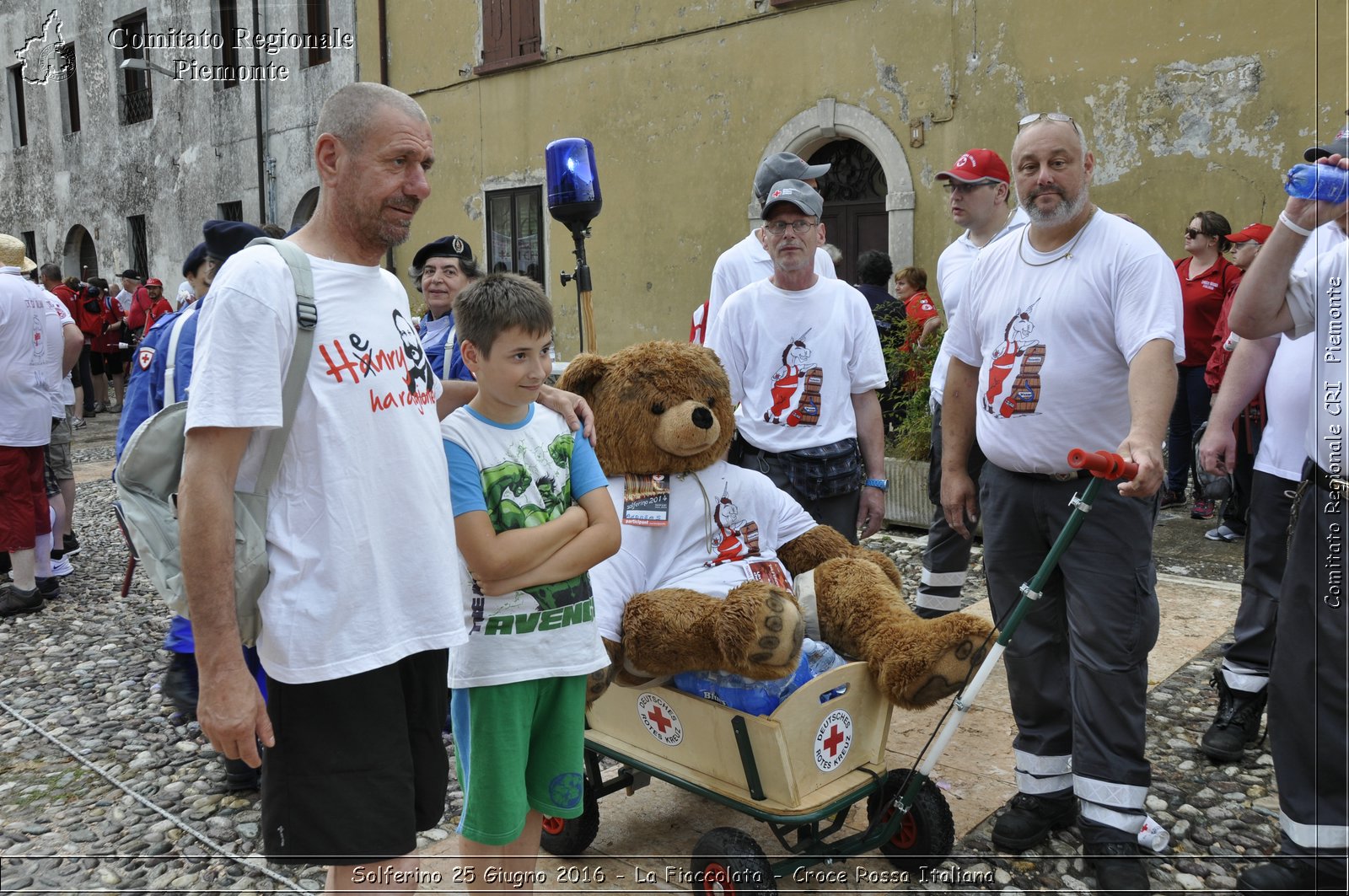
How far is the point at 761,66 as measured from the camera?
12125 millimetres

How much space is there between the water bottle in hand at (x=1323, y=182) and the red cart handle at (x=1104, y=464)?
0.73 metres

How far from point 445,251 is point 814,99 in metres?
7.74

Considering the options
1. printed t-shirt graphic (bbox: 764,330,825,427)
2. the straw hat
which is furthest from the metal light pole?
the straw hat

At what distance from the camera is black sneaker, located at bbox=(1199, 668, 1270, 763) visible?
12.5 feet

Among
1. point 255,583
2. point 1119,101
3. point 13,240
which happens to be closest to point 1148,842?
point 255,583

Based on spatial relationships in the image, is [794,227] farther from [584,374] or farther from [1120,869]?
[1120,869]

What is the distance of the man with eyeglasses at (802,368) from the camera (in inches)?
163

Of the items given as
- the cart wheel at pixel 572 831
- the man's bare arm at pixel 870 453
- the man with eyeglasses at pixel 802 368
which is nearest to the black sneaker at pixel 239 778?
the cart wheel at pixel 572 831

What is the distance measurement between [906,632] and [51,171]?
93.5 ft

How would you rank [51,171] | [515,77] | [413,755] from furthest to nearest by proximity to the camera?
[51,171], [515,77], [413,755]

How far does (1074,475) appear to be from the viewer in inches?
124

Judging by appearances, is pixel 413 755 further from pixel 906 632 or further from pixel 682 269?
pixel 682 269

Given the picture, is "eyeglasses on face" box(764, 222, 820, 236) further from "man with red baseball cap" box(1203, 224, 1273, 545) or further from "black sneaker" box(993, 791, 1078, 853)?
"black sneaker" box(993, 791, 1078, 853)

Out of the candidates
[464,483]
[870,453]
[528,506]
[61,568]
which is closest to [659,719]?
[528,506]
